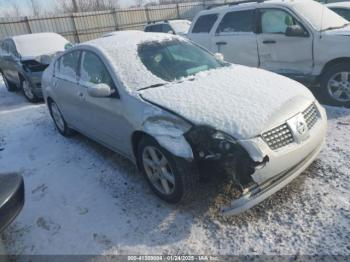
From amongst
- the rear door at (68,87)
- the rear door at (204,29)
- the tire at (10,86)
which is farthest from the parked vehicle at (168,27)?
the rear door at (68,87)

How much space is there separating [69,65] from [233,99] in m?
2.89

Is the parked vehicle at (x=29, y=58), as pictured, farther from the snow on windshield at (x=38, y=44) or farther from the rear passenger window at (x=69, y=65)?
the rear passenger window at (x=69, y=65)

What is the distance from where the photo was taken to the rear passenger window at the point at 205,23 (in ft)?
23.6

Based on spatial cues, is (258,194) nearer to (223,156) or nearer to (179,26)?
(223,156)

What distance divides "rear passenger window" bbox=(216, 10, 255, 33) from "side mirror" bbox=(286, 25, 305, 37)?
0.90 m

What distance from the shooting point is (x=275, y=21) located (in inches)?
237

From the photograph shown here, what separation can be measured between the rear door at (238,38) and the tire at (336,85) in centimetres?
150

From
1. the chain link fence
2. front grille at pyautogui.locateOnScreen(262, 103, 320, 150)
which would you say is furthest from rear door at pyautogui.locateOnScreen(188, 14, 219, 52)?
the chain link fence

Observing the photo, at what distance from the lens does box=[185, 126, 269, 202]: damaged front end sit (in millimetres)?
2611

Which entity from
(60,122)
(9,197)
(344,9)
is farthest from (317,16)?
(9,197)

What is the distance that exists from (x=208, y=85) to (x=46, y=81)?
11.5ft

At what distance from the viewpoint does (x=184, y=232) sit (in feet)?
9.53

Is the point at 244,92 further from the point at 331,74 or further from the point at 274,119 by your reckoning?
the point at 331,74

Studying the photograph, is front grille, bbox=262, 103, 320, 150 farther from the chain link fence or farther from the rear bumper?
the chain link fence
